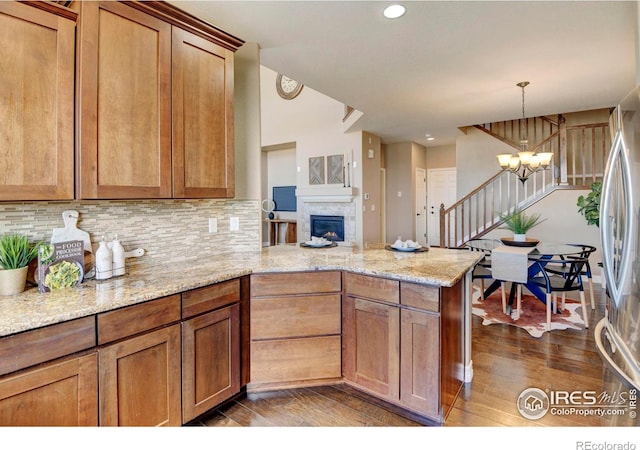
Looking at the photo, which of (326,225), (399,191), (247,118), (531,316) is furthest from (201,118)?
(399,191)

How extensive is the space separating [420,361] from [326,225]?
5240mm

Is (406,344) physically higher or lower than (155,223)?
lower

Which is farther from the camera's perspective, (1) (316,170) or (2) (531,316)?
(1) (316,170)

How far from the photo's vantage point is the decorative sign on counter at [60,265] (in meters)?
1.70

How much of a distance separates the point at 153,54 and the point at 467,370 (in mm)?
2949

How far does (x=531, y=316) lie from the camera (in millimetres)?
3793

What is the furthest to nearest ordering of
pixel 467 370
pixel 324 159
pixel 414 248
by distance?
pixel 324 159, pixel 414 248, pixel 467 370

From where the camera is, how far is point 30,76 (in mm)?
1574

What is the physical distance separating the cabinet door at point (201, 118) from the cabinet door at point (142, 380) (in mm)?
908

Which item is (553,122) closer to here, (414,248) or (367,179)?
(367,179)

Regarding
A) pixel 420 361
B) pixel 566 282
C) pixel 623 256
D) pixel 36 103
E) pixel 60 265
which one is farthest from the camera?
pixel 566 282

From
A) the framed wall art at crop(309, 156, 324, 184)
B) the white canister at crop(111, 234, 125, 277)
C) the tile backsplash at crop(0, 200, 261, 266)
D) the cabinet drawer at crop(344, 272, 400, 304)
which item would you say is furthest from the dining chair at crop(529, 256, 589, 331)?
the framed wall art at crop(309, 156, 324, 184)

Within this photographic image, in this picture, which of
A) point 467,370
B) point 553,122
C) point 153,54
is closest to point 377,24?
point 153,54

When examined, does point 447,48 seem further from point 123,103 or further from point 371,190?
point 371,190
